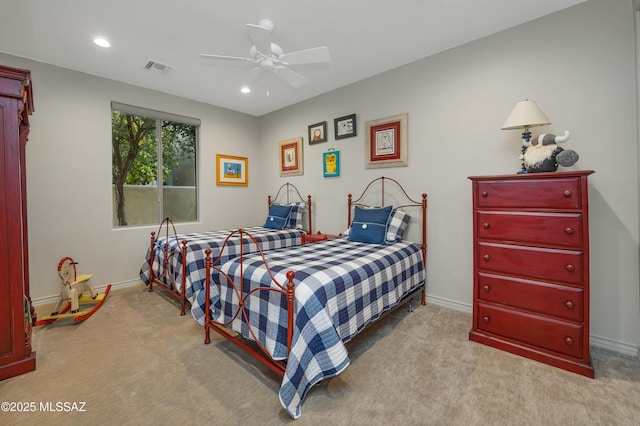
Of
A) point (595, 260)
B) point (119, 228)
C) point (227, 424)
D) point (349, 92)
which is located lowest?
point (227, 424)

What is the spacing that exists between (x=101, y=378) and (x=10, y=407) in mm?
407

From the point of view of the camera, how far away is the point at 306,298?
1.59 meters

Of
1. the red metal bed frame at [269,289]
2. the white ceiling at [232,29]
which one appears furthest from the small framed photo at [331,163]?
the white ceiling at [232,29]

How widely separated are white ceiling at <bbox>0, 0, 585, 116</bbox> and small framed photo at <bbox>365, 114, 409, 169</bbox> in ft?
2.10

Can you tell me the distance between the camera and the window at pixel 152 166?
3820 millimetres

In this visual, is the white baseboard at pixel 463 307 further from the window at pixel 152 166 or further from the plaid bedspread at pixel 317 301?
the window at pixel 152 166

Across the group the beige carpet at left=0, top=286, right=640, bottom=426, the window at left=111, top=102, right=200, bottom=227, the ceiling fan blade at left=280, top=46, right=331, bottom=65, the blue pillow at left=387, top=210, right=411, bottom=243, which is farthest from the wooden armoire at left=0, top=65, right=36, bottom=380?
the blue pillow at left=387, top=210, right=411, bottom=243

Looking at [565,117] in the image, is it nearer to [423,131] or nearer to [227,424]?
[423,131]

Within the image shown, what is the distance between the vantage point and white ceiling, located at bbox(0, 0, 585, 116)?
2.23 metres

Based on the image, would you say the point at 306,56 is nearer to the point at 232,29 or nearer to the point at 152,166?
the point at 232,29

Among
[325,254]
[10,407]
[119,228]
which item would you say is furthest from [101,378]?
[119,228]

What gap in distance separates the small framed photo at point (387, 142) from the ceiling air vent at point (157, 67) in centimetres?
248

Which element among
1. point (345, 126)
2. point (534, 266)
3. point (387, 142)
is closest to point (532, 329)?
point (534, 266)

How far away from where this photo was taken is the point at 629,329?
2.09 meters
